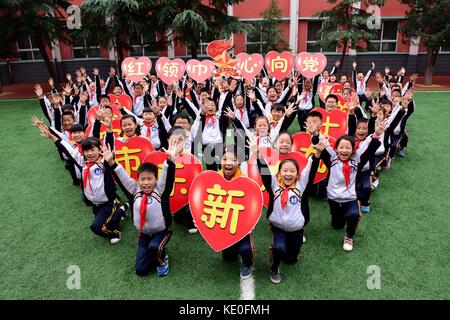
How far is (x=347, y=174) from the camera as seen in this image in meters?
3.39

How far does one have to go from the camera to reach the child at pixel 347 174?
10.9ft

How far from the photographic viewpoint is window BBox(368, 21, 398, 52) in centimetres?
1630

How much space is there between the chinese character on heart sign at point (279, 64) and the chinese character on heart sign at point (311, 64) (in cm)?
41

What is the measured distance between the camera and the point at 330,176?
3496mm

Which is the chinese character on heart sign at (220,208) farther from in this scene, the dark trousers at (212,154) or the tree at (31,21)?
the tree at (31,21)

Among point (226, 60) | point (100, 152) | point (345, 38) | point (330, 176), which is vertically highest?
point (345, 38)

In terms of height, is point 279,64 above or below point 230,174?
above

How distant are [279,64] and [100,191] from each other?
4.96 metres

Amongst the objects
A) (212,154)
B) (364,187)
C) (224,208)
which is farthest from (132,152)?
(364,187)

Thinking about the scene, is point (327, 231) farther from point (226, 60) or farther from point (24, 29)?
point (24, 29)

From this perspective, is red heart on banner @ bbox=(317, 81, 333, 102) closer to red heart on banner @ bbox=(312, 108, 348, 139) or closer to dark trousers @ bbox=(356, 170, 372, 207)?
red heart on banner @ bbox=(312, 108, 348, 139)

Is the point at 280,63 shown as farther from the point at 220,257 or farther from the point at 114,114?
the point at 220,257
